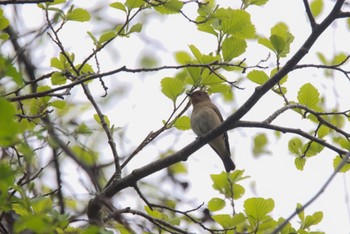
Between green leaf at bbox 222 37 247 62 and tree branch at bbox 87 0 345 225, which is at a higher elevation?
green leaf at bbox 222 37 247 62

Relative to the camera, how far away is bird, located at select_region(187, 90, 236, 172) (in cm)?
773

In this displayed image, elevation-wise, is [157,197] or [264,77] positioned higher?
[264,77]

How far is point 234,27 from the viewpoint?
4492 mm

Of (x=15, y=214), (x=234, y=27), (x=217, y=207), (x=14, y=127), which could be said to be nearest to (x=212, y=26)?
(x=234, y=27)

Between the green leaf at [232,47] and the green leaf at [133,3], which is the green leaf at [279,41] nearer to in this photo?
the green leaf at [232,47]

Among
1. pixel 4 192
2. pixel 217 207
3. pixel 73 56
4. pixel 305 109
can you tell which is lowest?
pixel 4 192

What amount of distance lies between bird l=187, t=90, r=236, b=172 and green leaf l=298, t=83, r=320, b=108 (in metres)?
3.02

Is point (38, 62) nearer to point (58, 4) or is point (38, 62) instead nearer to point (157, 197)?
point (58, 4)

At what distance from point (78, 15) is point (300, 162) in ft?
A: 7.15

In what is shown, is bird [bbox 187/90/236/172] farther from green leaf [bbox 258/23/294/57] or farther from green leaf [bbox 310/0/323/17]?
green leaf [bbox 258/23/294/57]

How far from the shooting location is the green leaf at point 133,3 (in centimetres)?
425

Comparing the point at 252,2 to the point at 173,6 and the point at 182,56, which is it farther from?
the point at 182,56

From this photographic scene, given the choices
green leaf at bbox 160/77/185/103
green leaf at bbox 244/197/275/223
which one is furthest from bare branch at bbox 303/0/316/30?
green leaf at bbox 244/197/275/223

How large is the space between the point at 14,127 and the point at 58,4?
90.4 inches
